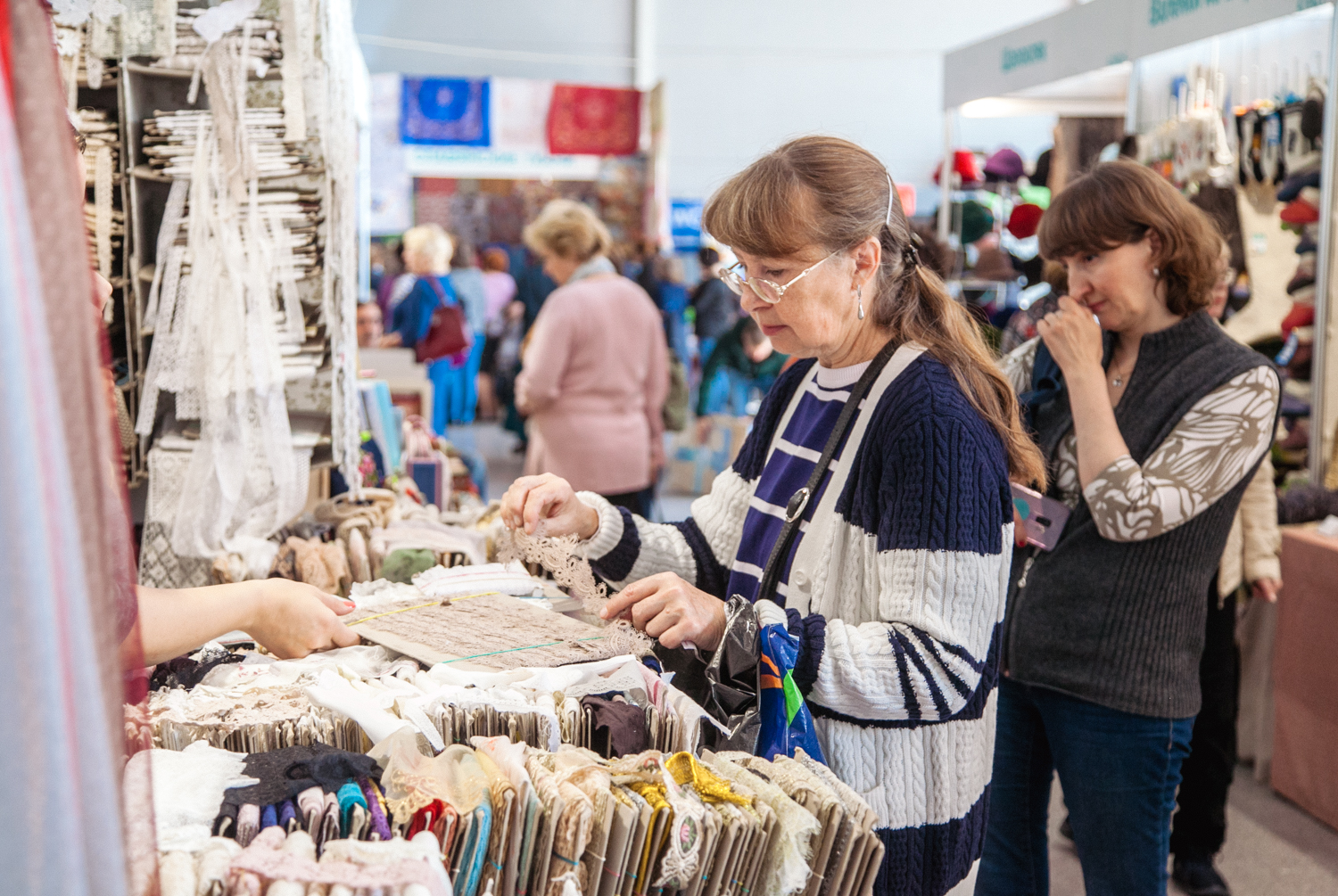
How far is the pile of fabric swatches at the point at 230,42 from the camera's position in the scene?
232cm

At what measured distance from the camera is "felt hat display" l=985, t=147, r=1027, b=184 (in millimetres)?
6418

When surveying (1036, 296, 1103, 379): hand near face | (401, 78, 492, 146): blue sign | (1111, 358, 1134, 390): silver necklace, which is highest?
(401, 78, 492, 146): blue sign

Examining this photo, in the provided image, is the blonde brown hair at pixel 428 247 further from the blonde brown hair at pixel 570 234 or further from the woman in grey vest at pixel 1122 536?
the woman in grey vest at pixel 1122 536

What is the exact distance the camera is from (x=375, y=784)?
1.14 metres

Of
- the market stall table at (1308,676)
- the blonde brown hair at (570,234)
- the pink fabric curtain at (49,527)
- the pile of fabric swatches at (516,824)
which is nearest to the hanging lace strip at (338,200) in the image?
the pile of fabric swatches at (516,824)

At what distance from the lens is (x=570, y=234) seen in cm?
453

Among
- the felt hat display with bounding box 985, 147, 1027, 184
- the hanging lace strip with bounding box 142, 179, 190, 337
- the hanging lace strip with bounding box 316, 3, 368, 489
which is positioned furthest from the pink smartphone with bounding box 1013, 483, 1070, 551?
the felt hat display with bounding box 985, 147, 1027, 184

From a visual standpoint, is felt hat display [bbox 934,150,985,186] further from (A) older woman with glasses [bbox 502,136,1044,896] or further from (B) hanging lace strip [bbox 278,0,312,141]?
(A) older woman with glasses [bbox 502,136,1044,896]

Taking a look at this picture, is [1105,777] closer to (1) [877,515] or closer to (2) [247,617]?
(1) [877,515]

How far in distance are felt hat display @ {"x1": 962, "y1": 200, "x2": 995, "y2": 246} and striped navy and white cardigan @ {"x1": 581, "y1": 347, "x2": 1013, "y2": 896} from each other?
5.00 m

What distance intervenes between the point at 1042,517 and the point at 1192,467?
11.0 inches

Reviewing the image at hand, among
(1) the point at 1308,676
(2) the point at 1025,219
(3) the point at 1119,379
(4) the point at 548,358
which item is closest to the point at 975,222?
(2) the point at 1025,219

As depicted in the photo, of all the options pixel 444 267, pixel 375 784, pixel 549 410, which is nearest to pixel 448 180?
pixel 444 267

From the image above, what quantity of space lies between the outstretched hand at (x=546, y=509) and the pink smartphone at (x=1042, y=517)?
0.81 m
